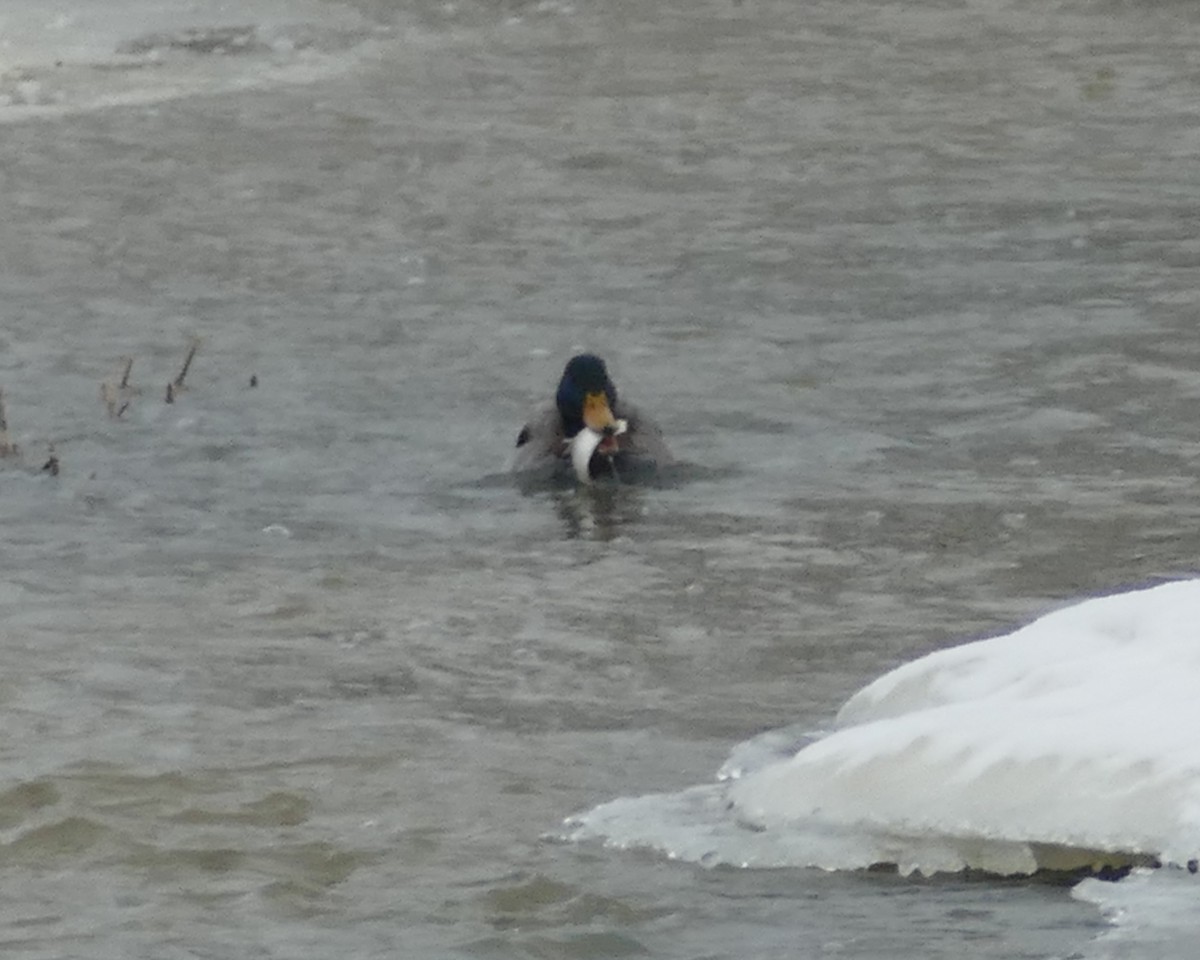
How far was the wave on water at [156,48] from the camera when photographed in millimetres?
20203

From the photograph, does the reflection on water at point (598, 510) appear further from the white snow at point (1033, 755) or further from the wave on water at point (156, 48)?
the wave on water at point (156, 48)

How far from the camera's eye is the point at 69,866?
22.4 feet

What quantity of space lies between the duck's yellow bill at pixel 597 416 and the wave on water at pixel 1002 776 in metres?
4.29

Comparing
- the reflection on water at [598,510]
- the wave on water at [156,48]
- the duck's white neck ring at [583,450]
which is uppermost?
the wave on water at [156,48]

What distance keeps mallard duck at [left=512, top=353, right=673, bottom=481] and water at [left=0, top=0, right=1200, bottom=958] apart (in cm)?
17

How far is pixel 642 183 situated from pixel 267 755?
990 centimetres

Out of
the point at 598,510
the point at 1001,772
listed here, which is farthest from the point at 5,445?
the point at 1001,772

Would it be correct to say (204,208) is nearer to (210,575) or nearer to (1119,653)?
(210,575)

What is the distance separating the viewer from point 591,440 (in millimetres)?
11328

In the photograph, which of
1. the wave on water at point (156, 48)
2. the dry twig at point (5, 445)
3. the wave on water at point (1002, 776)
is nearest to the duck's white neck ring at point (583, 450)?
the dry twig at point (5, 445)

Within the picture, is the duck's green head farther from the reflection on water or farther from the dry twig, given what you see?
the dry twig

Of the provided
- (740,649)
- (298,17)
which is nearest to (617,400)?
(740,649)

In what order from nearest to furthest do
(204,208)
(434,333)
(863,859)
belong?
(863,859) < (434,333) < (204,208)

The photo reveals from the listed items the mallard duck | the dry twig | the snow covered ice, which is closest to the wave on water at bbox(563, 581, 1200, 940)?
the snow covered ice
